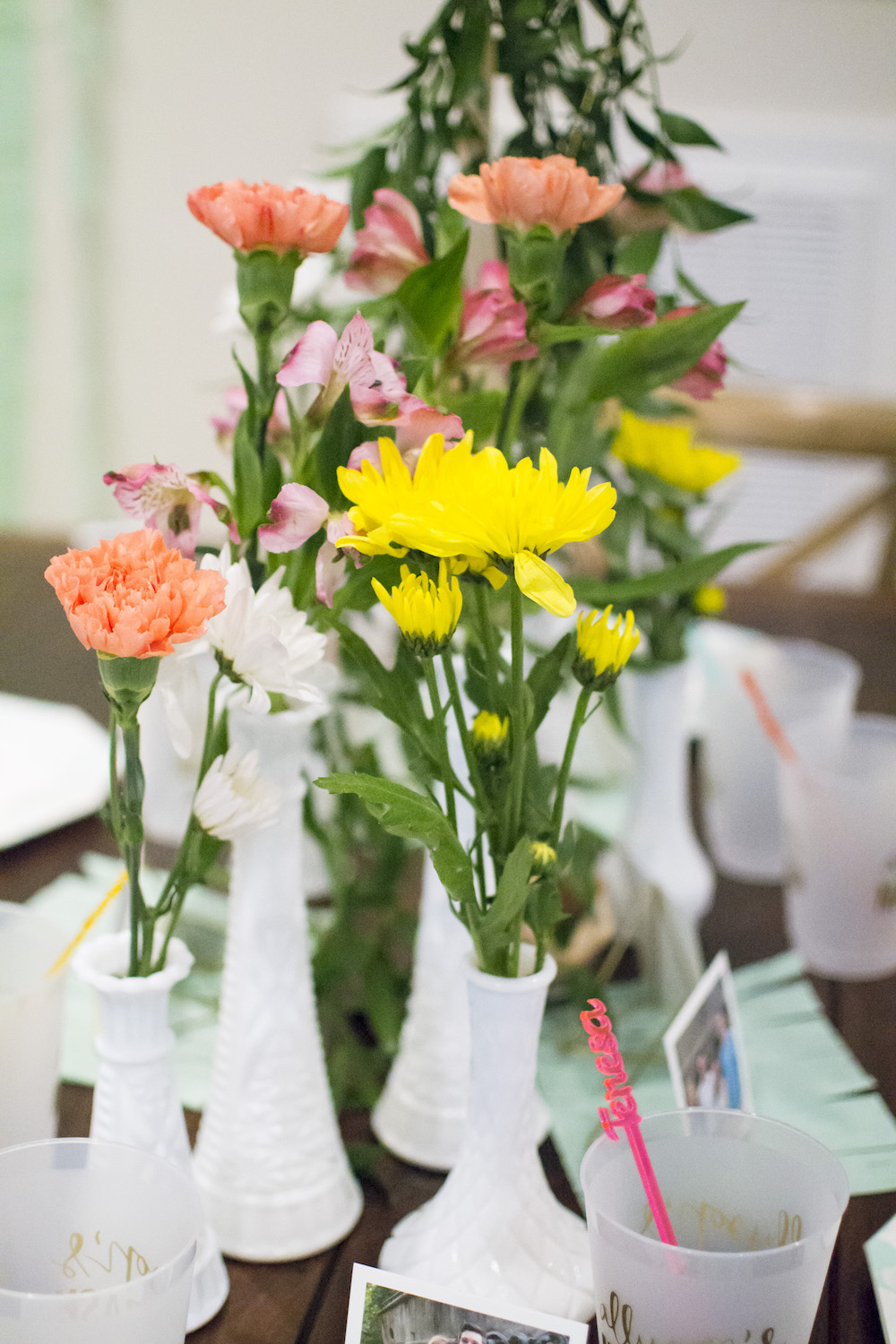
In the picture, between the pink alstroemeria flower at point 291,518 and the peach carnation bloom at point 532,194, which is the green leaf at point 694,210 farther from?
the pink alstroemeria flower at point 291,518

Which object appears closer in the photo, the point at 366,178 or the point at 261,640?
the point at 261,640

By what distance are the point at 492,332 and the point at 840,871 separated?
45cm

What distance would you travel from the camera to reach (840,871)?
764mm

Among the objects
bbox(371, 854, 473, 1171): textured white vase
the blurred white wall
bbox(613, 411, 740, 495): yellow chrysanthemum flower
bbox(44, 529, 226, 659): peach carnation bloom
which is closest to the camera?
bbox(44, 529, 226, 659): peach carnation bloom

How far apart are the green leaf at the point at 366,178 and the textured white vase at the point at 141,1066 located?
0.38 meters

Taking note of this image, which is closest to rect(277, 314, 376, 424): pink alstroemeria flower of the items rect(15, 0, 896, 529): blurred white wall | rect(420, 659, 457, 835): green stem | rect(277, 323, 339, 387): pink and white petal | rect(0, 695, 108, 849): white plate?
rect(277, 323, 339, 387): pink and white petal

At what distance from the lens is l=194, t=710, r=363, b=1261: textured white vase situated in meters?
0.50

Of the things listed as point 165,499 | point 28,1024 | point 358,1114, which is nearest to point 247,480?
point 165,499

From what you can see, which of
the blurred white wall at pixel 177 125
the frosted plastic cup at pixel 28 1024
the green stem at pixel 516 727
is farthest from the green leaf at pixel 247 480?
the blurred white wall at pixel 177 125

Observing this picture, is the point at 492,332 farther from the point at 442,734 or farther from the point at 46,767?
the point at 46,767

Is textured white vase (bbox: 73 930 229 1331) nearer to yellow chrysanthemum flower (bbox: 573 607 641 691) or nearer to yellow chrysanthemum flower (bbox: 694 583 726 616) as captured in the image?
yellow chrysanthemum flower (bbox: 573 607 641 691)

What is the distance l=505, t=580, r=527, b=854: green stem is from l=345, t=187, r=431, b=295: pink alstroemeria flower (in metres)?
0.19

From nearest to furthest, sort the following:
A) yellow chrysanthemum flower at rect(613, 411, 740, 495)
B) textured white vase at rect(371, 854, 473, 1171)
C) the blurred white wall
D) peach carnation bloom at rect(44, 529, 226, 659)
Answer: peach carnation bloom at rect(44, 529, 226, 659) < textured white vase at rect(371, 854, 473, 1171) < yellow chrysanthemum flower at rect(613, 411, 740, 495) < the blurred white wall

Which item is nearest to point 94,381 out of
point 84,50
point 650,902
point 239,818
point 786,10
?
point 84,50
